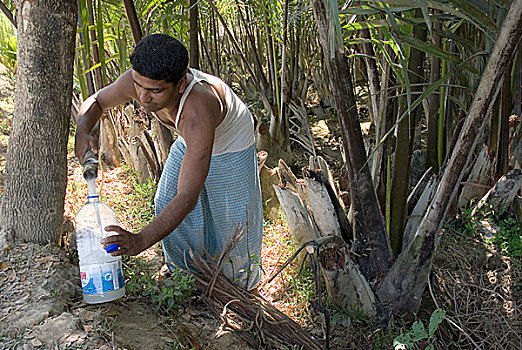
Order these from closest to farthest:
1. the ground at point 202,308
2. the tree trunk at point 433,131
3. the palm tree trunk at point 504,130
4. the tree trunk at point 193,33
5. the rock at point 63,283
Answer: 1. the ground at point 202,308
2. the rock at point 63,283
3. the palm tree trunk at point 504,130
4. the tree trunk at point 433,131
5. the tree trunk at point 193,33

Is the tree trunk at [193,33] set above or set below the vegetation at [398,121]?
above

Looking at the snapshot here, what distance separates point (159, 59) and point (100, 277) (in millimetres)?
778

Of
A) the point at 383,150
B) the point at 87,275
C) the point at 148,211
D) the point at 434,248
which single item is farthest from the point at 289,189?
the point at 87,275

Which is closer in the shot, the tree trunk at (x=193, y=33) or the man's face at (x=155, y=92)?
the man's face at (x=155, y=92)

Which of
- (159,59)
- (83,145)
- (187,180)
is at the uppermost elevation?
(159,59)

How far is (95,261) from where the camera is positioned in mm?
1744

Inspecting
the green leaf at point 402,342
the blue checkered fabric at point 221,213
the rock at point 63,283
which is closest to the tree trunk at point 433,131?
the blue checkered fabric at point 221,213

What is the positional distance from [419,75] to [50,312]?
5.73 ft

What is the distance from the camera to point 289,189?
270 cm

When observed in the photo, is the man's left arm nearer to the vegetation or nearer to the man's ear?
the man's ear

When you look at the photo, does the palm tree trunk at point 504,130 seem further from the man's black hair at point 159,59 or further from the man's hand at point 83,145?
the man's hand at point 83,145

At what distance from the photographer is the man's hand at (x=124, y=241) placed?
1.49 meters

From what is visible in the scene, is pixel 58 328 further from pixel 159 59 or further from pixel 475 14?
pixel 475 14

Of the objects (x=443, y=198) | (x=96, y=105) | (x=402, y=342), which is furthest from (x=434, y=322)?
(x=96, y=105)
